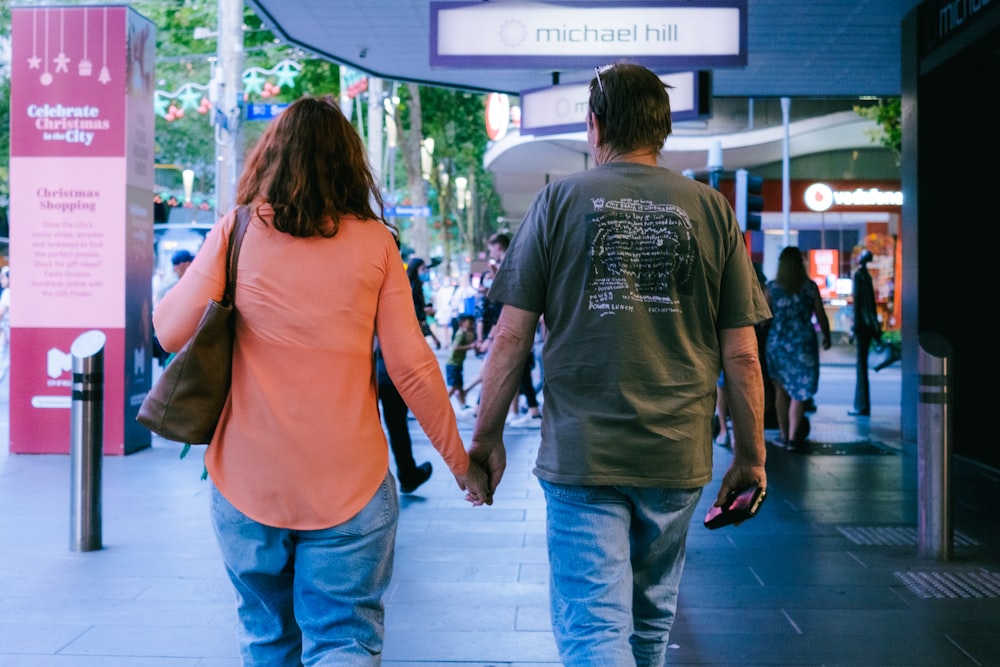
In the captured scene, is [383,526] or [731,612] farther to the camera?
[731,612]

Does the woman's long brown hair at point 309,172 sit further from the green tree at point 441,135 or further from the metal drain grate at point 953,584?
the green tree at point 441,135

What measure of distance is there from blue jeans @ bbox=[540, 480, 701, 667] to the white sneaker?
9.25m

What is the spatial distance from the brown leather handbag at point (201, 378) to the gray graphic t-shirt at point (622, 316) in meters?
0.64

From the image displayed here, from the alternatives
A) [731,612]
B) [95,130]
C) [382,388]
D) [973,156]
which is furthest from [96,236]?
[973,156]

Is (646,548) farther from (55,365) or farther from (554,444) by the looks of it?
(55,365)

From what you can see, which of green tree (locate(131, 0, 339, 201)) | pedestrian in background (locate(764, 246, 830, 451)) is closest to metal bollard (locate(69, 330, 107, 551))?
pedestrian in background (locate(764, 246, 830, 451))

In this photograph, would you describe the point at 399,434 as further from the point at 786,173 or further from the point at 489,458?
A: the point at 786,173

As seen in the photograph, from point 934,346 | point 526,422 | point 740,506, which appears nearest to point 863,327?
point 526,422

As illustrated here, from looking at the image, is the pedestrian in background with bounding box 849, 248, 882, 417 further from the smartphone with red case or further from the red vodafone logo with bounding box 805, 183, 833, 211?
the red vodafone logo with bounding box 805, 183, 833, 211

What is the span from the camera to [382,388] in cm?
781

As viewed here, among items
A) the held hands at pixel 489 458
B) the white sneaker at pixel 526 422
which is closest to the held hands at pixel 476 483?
the held hands at pixel 489 458

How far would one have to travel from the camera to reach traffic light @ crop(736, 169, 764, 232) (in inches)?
440

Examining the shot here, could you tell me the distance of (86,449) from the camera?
6348 mm

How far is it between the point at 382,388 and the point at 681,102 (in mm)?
3175
